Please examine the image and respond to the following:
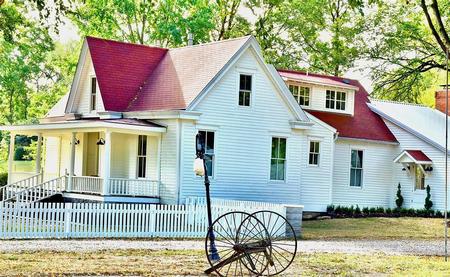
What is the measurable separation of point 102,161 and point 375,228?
10.6 meters

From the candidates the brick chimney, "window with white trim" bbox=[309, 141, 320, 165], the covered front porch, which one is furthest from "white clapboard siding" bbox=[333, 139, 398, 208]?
the covered front porch

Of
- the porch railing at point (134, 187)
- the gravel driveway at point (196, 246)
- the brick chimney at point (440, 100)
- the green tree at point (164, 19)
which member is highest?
the green tree at point (164, 19)

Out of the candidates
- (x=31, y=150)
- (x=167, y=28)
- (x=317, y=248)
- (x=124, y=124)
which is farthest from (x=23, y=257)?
(x=31, y=150)

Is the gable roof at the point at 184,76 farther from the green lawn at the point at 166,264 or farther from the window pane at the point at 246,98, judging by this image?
the green lawn at the point at 166,264

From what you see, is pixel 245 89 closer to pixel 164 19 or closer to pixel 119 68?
pixel 119 68

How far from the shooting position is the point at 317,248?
76.1 ft

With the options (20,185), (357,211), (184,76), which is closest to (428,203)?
(357,211)

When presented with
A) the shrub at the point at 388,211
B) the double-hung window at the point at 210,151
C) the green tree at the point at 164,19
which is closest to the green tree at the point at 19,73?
the green tree at the point at 164,19

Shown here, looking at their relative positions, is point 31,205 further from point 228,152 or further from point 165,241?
point 228,152

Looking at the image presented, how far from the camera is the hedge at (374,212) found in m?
37.5

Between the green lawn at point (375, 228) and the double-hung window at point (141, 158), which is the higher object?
the double-hung window at point (141, 158)

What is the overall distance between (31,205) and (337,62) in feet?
107

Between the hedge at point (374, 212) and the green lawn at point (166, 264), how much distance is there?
52.3 feet

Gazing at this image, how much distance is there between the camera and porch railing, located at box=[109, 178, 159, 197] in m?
30.5
